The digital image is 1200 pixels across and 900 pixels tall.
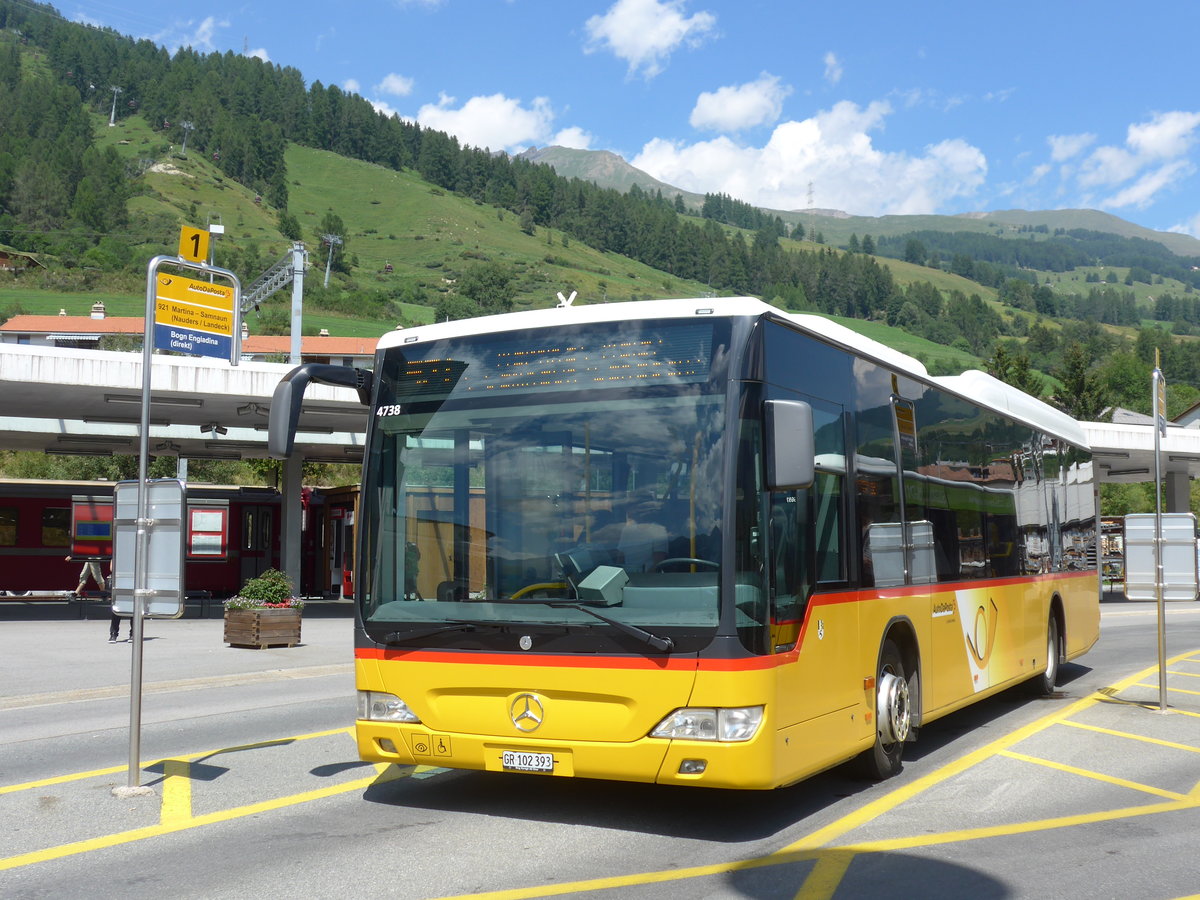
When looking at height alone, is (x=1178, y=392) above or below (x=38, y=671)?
above

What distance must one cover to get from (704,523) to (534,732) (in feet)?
5.05

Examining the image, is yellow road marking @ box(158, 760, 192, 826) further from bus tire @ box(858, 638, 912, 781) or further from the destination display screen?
bus tire @ box(858, 638, 912, 781)

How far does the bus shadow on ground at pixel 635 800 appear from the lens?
7.23m

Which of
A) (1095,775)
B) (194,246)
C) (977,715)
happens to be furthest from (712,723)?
(977,715)

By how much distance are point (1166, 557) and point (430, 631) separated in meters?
9.11

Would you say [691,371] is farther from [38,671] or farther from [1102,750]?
[38,671]

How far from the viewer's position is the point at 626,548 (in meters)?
6.77

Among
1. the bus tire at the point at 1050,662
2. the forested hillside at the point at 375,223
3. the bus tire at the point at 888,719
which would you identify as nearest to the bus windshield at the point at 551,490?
the bus tire at the point at 888,719

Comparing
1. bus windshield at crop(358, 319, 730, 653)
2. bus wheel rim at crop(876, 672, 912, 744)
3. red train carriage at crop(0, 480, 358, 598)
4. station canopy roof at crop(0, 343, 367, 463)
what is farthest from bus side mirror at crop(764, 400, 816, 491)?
red train carriage at crop(0, 480, 358, 598)

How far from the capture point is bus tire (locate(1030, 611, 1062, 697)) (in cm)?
1352

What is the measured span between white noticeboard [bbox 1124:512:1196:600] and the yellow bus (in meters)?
5.88

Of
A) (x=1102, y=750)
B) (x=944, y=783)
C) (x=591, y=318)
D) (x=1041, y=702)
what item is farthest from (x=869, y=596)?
(x=1041, y=702)

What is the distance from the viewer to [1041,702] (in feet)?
44.0

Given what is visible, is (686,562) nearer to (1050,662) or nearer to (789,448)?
(789,448)
